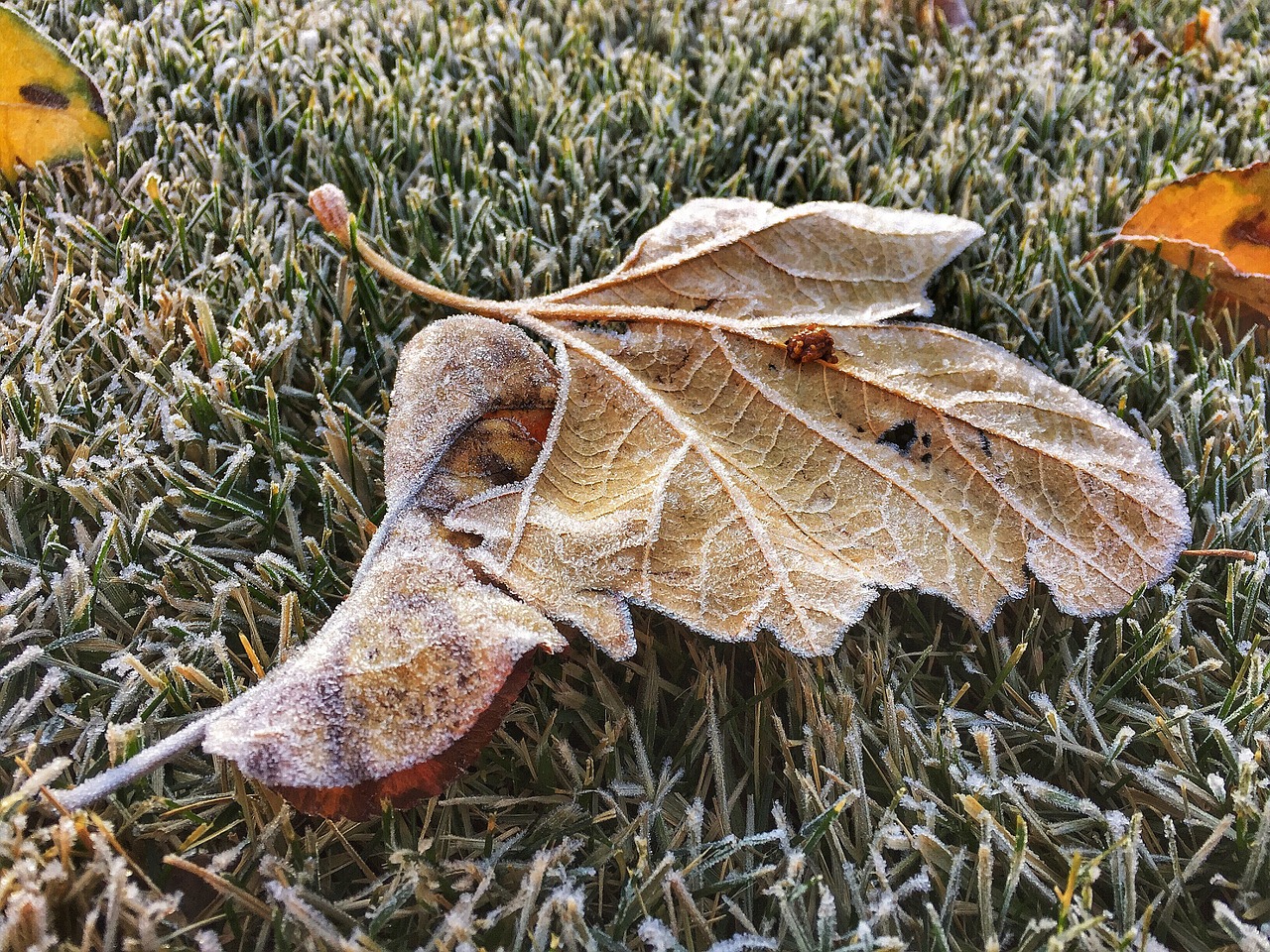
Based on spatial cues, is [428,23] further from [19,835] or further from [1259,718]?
[1259,718]

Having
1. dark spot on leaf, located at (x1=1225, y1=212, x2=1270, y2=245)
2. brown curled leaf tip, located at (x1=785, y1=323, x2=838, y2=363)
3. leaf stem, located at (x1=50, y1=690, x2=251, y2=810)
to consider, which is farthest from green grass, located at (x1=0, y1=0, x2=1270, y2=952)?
brown curled leaf tip, located at (x1=785, y1=323, x2=838, y2=363)

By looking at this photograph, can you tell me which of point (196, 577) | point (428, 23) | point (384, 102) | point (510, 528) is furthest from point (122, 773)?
point (428, 23)

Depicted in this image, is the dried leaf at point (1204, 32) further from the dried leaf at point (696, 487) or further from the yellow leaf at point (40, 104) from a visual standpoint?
the yellow leaf at point (40, 104)

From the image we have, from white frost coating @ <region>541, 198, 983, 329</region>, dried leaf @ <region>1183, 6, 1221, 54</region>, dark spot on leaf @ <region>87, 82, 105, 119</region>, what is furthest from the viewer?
dried leaf @ <region>1183, 6, 1221, 54</region>

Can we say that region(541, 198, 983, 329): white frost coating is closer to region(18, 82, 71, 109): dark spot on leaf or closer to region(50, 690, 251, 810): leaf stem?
region(50, 690, 251, 810): leaf stem

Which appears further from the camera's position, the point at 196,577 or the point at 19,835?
the point at 196,577

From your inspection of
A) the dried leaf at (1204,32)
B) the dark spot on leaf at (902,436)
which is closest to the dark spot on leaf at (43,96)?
the dark spot on leaf at (902,436)
